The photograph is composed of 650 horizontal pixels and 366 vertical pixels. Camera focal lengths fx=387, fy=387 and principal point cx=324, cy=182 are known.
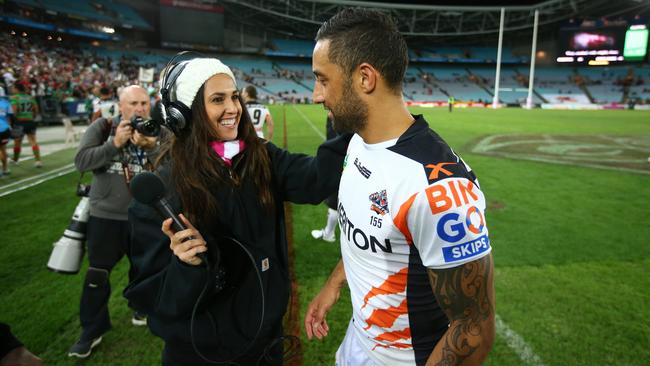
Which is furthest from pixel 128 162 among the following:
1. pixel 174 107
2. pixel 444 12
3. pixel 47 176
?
pixel 444 12

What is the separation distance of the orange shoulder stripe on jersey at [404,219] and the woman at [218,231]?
0.76 metres

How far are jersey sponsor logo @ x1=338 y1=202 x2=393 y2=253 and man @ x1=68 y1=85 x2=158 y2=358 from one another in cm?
217

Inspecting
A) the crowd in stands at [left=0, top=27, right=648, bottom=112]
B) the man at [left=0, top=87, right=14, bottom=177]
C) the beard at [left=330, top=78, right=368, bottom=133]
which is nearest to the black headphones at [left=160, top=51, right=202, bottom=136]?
the beard at [left=330, top=78, right=368, bottom=133]

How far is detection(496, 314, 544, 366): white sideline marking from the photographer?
313cm

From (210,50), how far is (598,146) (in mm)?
53841

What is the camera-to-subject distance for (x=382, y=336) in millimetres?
1709

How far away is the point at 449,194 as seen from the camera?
131cm

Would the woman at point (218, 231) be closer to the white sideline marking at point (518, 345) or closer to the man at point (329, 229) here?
the white sideline marking at point (518, 345)

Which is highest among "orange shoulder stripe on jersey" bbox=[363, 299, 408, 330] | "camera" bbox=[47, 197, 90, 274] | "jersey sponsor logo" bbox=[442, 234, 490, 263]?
"jersey sponsor logo" bbox=[442, 234, 490, 263]

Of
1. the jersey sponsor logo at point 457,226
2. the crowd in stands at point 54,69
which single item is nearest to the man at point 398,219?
the jersey sponsor logo at point 457,226

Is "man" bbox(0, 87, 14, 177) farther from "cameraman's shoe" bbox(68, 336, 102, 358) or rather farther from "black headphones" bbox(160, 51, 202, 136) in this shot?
"black headphones" bbox(160, 51, 202, 136)

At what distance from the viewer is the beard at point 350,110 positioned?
1.69m

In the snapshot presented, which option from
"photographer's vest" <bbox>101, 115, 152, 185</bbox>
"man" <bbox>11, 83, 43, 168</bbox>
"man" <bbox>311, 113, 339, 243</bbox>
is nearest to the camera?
"photographer's vest" <bbox>101, 115, 152, 185</bbox>

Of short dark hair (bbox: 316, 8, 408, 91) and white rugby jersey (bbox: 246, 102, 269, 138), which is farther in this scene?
white rugby jersey (bbox: 246, 102, 269, 138)
